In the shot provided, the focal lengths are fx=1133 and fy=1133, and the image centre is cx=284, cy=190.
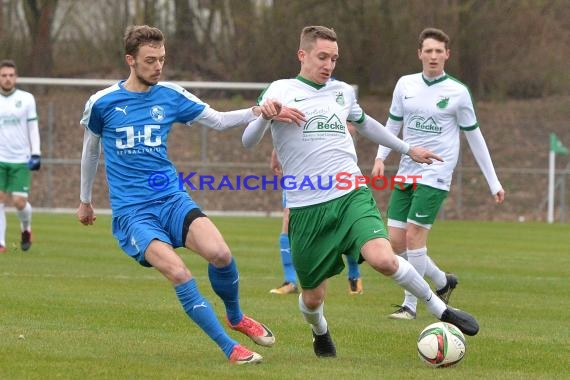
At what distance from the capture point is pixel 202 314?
669 centimetres

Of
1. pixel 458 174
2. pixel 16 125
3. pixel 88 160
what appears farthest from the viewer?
pixel 458 174

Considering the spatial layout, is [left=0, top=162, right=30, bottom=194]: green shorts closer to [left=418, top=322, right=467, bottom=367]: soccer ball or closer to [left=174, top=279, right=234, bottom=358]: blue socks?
[left=174, top=279, right=234, bottom=358]: blue socks

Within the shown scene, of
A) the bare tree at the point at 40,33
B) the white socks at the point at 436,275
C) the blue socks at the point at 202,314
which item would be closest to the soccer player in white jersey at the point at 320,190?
the blue socks at the point at 202,314

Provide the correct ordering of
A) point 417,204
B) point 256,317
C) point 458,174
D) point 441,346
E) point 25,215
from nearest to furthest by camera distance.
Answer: point 441,346
point 256,317
point 417,204
point 25,215
point 458,174

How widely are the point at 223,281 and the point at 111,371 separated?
3.42 ft

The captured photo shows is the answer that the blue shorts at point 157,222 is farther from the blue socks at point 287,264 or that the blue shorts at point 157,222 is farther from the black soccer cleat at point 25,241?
the black soccer cleat at point 25,241

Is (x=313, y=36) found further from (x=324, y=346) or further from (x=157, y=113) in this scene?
(x=324, y=346)

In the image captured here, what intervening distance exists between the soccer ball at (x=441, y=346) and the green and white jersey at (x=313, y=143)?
3.45ft

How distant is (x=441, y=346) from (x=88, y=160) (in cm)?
258

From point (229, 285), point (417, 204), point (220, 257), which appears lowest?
point (229, 285)

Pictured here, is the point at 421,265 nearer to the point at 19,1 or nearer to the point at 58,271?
the point at 58,271

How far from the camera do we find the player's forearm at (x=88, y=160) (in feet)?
24.0

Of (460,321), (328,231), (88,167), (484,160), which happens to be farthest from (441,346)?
(484,160)

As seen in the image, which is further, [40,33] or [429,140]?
[40,33]
